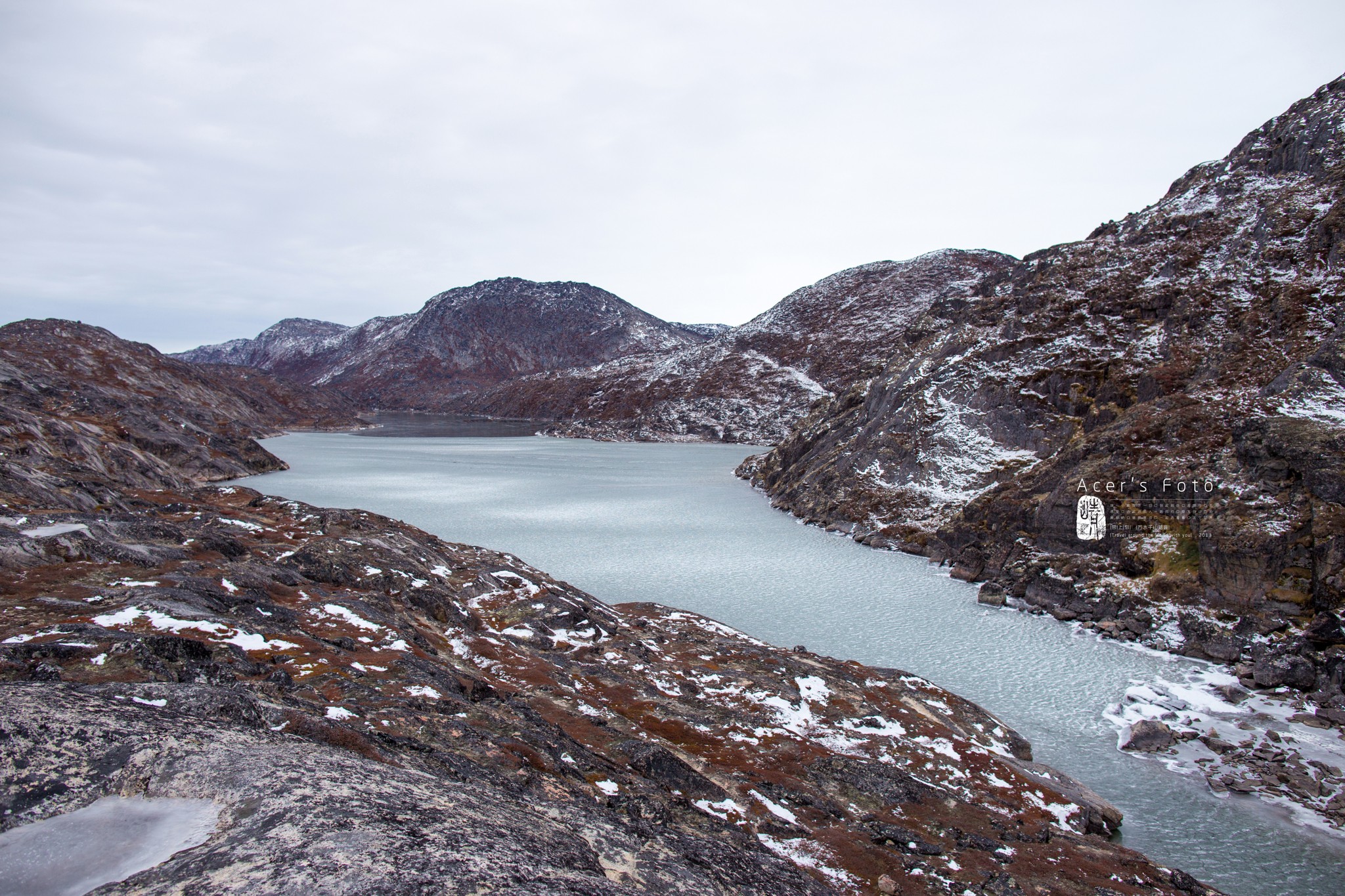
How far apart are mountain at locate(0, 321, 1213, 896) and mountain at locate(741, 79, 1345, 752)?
16.2m

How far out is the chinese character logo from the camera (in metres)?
35.5

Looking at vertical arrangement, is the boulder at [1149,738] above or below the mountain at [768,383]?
below

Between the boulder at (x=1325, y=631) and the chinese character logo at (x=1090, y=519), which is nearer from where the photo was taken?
the boulder at (x=1325, y=631)

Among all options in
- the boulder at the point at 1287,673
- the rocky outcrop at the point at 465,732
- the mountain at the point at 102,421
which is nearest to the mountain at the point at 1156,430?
the boulder at the point at 1287,673

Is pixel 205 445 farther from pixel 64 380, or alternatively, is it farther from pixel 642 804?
pixel 642 804

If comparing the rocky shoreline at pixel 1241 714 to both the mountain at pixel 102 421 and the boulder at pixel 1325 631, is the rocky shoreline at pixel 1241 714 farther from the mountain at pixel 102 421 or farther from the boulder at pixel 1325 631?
the mountain at pixel 102 421

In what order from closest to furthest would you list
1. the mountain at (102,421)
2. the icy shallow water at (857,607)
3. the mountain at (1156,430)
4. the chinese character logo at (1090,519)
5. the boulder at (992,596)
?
the icy shallow water at (857,607) < the mountain at (1156,430) < the mountain at (102,421) < the boulder at (992,596) < the chinese character logo at (1090,519)

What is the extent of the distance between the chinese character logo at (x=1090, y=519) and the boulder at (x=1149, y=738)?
17251 mm

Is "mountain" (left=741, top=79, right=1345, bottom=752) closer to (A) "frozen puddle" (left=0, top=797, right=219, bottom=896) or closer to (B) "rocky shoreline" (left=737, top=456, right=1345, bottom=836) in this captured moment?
(B) "rocky shoreline" (left=737, top=456, right=1345, bottom=836)

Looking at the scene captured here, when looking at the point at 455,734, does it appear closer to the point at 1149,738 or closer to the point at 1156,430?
the point at 1149,738

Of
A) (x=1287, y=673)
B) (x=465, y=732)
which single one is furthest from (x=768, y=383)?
(x=465, y=732)

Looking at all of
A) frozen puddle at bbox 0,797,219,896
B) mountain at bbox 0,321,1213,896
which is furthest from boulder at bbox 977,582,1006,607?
frozen puddle at bbox 0,797,219,896

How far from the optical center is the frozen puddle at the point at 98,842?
15.9 feet

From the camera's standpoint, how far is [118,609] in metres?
12.3
